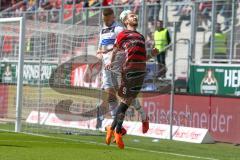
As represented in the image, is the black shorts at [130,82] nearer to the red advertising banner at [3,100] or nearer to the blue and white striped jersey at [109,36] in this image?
the blue and white striped jersey at [109,36]

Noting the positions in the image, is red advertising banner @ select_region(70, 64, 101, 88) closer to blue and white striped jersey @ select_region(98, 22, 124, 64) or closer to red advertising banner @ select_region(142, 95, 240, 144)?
red advertising banner @ select_region(142, 95, 240, 144)

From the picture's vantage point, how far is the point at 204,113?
17.3m

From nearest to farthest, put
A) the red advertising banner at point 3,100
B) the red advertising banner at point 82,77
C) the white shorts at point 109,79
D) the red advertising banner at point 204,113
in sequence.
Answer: the white shorts at point 109,79 → the red advertising banner at point 204,113 → the red advertising banner at point 82,77 → the red advertising banner at point 3,100

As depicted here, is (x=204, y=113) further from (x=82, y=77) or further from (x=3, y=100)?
(x=3, y=100)

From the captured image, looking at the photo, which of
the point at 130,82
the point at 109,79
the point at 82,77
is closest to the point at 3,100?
the point at 82,77

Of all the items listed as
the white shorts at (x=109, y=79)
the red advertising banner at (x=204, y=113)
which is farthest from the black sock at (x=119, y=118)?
the red advertising banner at (x=204, y=113)

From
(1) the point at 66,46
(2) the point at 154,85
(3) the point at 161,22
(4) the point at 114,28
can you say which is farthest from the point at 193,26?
(4) the point at 114,28

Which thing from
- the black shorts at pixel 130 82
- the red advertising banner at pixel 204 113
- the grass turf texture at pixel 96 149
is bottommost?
the grass turf texture at pixel 96 149

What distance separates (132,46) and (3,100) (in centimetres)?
992

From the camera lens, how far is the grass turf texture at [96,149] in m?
10.7

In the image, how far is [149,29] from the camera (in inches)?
881

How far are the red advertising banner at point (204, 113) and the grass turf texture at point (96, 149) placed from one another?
2.00 feet

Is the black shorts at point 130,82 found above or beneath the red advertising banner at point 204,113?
above

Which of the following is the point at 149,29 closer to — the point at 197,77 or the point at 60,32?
the point at 197,77
